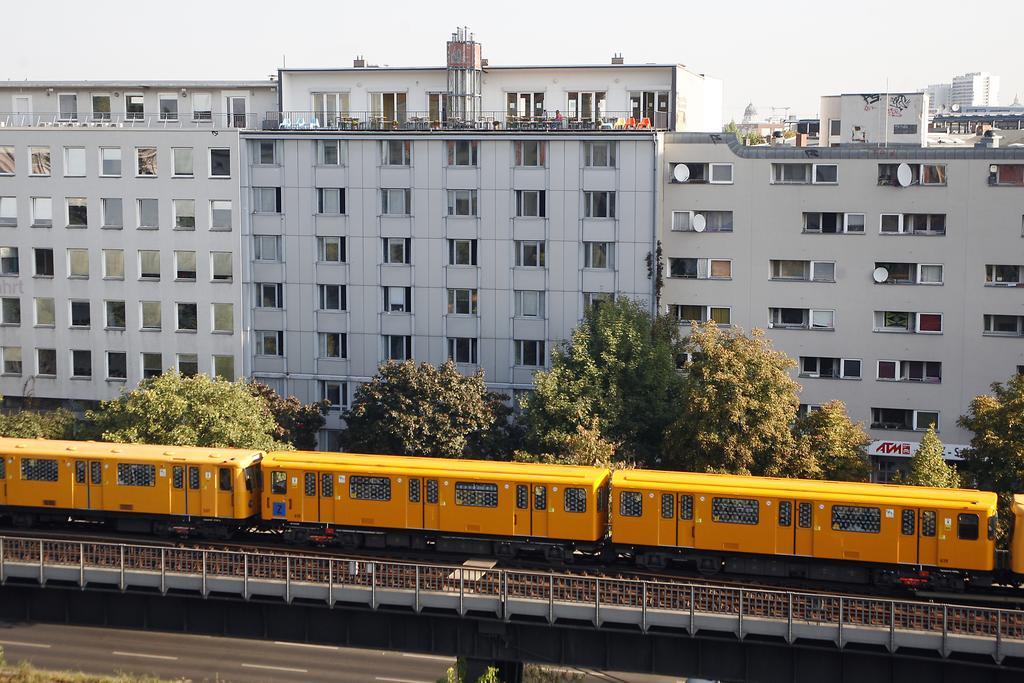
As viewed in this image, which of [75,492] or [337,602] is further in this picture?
[75,492]

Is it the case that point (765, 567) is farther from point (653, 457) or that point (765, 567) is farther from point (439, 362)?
point (439, 362)

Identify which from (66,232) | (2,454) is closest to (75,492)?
(2,454)

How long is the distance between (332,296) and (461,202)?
7.69 metres

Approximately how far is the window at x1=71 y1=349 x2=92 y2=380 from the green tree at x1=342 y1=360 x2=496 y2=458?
1952 cm

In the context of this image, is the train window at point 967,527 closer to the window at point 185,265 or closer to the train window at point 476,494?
the train window at point 476,494

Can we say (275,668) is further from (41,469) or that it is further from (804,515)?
(804,515)

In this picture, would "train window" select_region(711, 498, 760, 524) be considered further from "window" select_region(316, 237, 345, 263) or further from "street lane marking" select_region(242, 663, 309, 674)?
"window" select_region(316, 237, 345, 263)

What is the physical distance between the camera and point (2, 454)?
36875 mm

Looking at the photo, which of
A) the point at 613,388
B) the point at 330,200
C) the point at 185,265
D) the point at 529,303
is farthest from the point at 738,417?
the point at 185,265

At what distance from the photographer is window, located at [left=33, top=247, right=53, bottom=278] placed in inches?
2418

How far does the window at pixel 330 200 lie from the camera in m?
58.1

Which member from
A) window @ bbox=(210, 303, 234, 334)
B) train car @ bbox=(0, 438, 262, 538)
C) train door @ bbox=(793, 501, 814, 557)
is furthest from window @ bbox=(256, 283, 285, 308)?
train door @ bbox=(793, 501, 814, 557)

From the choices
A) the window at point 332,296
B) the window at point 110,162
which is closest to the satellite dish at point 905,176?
the window at point 332,296

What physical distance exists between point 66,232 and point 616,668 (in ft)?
136
